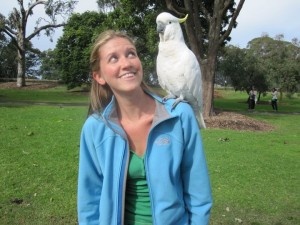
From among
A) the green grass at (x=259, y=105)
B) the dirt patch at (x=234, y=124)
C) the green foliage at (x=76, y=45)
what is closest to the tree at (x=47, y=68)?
the green foliage at (x=76, y=45)

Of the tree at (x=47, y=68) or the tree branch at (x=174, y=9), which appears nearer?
the tree branch at (x=174, y=9)

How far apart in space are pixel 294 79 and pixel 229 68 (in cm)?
596

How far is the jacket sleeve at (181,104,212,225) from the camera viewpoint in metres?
1.95

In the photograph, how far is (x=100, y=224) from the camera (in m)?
2.01

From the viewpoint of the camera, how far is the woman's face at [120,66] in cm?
201

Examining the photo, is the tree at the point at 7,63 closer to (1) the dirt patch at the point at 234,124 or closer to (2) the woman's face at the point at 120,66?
(1) the dirt patch at the point at 234,124

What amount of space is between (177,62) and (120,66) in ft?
3.49

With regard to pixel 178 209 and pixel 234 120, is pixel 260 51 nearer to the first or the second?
pixel 234 120

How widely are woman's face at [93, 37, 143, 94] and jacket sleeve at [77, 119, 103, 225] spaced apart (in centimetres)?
25

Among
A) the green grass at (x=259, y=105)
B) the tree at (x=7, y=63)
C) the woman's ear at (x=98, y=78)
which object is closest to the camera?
the woman's ear at (x=98, y=78)

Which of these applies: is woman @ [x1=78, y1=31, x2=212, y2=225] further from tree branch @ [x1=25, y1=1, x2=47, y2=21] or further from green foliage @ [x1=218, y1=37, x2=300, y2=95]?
tree branch @ [x1=25, y1=1, x2=47, y2=21]

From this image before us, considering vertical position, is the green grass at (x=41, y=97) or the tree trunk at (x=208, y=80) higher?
the tree trunk at (x=208, y=80)

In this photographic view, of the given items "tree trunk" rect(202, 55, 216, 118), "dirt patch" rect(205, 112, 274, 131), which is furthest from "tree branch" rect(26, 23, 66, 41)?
"dirt patch" rect(205, 112, 274, 131)

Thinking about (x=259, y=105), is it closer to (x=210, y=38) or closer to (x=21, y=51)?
(x=210, y=38)
